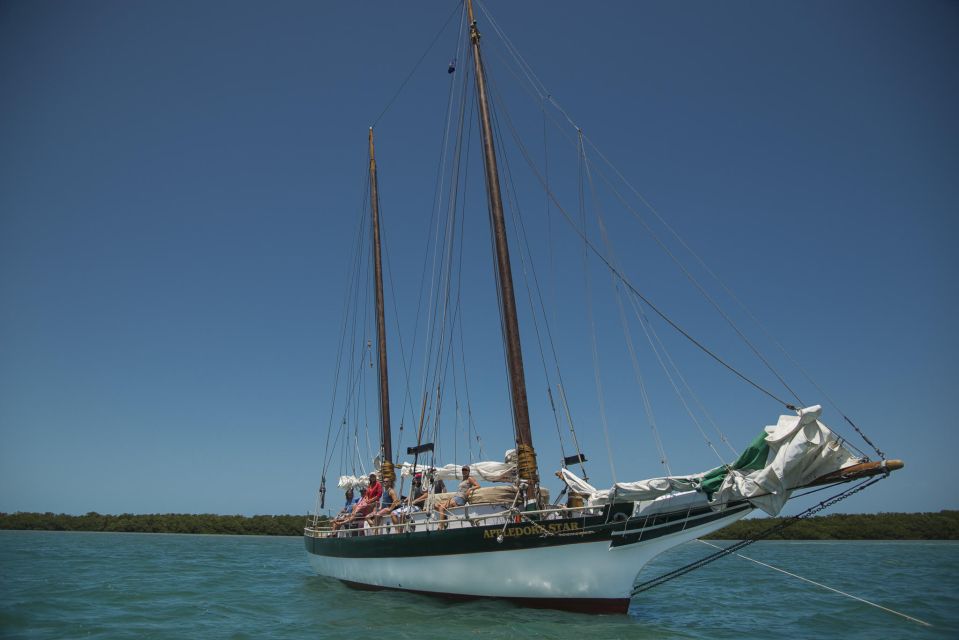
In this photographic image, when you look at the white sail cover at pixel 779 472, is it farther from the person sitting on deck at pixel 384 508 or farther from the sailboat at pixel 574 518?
the person sitting on deck at pixel 384 508

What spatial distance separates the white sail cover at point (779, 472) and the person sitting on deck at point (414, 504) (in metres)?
7.60

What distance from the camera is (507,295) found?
18281 mm

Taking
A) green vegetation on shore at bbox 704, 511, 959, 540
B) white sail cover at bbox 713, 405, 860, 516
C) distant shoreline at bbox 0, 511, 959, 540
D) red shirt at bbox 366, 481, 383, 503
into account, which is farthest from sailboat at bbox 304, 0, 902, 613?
distant shoreline at bbox 0, 511, 959, 540

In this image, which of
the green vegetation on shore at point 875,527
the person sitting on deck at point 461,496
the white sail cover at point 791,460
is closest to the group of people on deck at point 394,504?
the person sitting on deck at point 461,496

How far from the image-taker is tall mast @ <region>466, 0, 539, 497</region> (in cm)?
1638

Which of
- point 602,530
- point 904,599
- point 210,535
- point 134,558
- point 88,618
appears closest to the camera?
point 602,530

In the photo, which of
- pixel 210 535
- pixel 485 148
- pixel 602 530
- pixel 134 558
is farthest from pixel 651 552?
pixel 210 535

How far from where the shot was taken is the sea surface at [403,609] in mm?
13281

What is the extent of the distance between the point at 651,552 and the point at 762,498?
3.01 meters

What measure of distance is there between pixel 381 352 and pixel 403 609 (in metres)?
16.0

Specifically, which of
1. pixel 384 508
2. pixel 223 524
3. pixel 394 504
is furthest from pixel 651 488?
pixel 223 524

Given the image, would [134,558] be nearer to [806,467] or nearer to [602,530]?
[602,530]

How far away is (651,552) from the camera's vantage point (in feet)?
45.5

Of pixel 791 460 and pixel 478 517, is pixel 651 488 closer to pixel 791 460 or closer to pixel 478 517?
pixel 791 460
